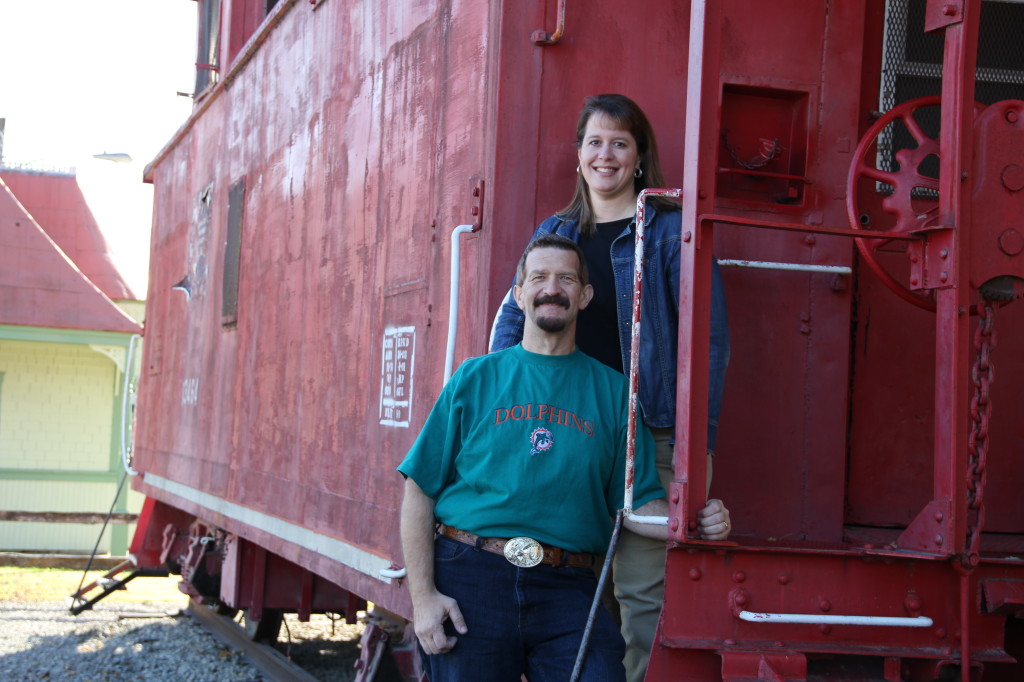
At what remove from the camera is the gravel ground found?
7.28 meters

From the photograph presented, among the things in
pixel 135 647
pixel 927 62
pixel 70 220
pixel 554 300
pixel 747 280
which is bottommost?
pixel 135 647

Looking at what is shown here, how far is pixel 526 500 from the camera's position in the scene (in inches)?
108

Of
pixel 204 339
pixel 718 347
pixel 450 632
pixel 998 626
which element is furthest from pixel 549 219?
pixel 204 339

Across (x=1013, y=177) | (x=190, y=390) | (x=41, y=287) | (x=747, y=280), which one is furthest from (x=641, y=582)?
Answer: (x=41, y=287)

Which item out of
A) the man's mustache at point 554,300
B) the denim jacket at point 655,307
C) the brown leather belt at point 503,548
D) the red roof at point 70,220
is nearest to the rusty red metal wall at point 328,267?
the denim jacket at point 655,307

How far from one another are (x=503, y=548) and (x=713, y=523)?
497mm

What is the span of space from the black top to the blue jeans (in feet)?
2.27

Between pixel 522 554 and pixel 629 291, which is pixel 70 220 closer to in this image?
pixel 629 291

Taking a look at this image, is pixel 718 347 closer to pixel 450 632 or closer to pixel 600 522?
pixel 600 522

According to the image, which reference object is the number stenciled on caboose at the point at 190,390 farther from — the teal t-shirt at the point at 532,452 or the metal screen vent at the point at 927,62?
the metal screen vent at the point at 927,62

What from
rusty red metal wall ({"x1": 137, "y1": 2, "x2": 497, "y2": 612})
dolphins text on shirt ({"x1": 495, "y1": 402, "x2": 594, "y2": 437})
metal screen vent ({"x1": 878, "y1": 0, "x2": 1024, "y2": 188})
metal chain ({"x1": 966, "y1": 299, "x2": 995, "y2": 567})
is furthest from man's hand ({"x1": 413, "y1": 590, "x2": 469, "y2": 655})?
metal screen vent ({"x1": 878, "y1": 0, "x2": 1024, "y2": 188})

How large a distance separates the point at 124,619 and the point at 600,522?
7.66m

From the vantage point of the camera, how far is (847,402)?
11.0ft

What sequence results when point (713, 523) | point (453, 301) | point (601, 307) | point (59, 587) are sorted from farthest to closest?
point (59, 587) → point (453, 301) → point (601, 307) → point (713, 523)
